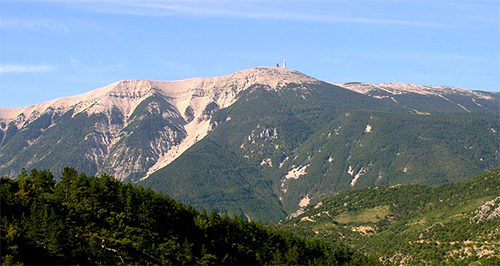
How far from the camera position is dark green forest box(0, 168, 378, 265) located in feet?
395

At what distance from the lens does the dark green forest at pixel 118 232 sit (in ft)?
395

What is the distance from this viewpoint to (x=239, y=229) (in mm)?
161750

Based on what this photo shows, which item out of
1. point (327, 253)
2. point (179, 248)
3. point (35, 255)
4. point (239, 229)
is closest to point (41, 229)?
point (35, 255)

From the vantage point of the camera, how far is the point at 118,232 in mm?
132000

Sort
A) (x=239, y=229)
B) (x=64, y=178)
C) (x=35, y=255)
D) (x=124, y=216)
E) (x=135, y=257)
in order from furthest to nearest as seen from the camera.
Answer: (x=239, y=229), (x=64, y=178), (x=124, y=216), (x=135, y=257), (x=35, y=255)

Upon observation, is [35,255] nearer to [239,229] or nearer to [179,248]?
[179,248]

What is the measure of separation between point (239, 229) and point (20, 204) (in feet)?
161

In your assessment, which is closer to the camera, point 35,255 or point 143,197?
point 35,255

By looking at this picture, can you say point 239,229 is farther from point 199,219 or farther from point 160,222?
point 160,222

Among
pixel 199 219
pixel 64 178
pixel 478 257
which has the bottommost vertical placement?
pixel 478 257

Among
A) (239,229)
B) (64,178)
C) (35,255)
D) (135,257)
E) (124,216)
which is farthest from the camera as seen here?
(239,229)

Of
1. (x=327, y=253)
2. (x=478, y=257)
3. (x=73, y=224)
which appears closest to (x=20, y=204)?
(x=73, y=224)

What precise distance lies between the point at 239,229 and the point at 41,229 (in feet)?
167

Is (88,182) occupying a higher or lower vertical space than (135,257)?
higher
